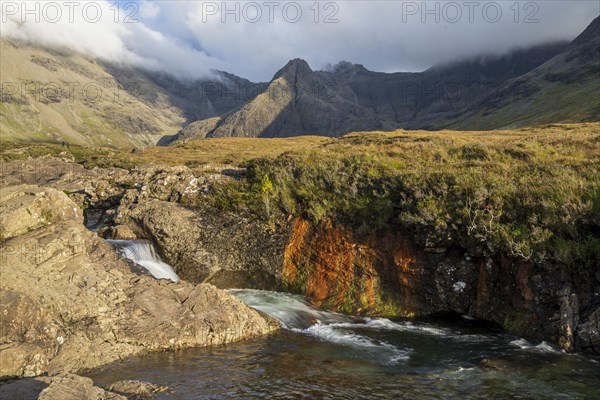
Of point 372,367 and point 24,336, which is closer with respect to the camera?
point 24,336

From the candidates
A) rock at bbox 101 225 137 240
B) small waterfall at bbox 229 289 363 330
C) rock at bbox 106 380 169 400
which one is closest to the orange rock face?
small waterfall at bbox 229 289 363 330

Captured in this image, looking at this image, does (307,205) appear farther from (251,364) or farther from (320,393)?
(320,393)

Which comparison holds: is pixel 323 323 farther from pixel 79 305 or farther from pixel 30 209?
pixel 30 209

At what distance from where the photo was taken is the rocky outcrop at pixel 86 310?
38.3ft

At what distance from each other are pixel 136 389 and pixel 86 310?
178 inches

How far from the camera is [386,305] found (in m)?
17.1

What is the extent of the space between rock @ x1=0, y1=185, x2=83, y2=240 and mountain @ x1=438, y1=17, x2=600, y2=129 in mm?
105289

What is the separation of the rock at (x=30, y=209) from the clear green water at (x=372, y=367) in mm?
7099

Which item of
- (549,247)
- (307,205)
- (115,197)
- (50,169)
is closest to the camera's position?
(549,247)

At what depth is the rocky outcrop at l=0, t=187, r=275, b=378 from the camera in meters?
11.7

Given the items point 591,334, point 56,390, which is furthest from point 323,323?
point 56,390

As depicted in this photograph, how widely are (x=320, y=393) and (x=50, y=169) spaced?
43.3 metres

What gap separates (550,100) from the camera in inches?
5827

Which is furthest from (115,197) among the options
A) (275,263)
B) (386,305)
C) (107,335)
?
(386,305)
